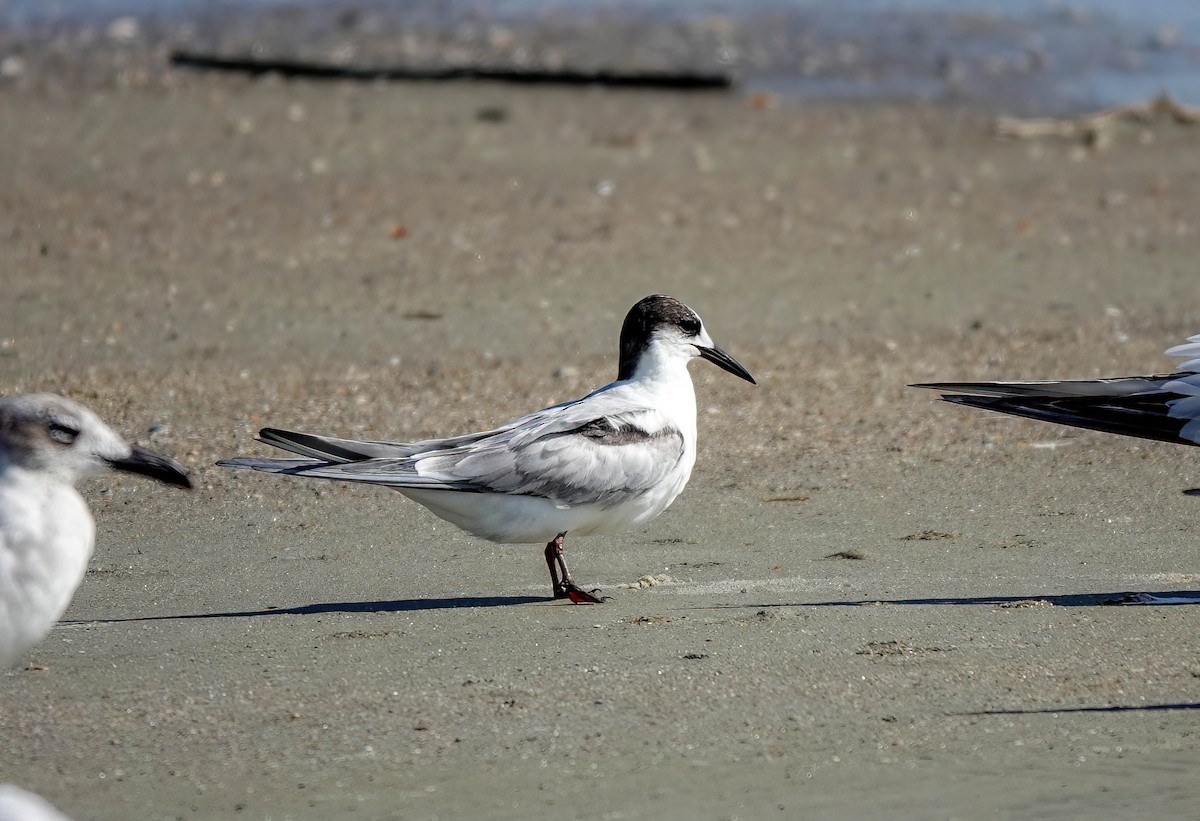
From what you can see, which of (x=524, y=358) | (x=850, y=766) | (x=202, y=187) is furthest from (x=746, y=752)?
(x=202, y=187)

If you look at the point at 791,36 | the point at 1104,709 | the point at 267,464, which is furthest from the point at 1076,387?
the point at 791,36

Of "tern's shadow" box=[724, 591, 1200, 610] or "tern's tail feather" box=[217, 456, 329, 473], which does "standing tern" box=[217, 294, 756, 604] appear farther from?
"tern's shadow" box=[724, 591, 1200, 610]

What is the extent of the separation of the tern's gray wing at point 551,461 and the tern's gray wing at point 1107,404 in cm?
91

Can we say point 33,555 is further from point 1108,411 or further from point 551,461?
point 1108,411

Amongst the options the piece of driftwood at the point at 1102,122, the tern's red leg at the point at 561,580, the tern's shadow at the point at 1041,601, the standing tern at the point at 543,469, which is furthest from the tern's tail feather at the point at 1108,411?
the piece of driftwood at the point at 1102,122

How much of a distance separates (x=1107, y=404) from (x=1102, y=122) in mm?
8465

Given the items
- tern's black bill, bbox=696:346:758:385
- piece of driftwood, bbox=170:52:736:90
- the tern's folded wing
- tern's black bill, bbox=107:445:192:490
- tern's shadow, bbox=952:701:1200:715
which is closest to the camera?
tern's black bill, bbox=107:445:192:490

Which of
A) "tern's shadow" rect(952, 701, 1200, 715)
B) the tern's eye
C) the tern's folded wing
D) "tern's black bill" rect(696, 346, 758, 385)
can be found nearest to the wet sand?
"tern's shadow" rect(952, 701, 1200, 715)

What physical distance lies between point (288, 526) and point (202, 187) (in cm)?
523

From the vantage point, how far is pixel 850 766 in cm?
377

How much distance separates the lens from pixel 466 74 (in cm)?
1395

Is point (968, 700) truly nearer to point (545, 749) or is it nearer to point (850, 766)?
point (850, 766)

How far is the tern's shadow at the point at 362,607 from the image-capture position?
4.87 meters

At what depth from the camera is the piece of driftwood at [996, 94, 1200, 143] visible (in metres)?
12.7
